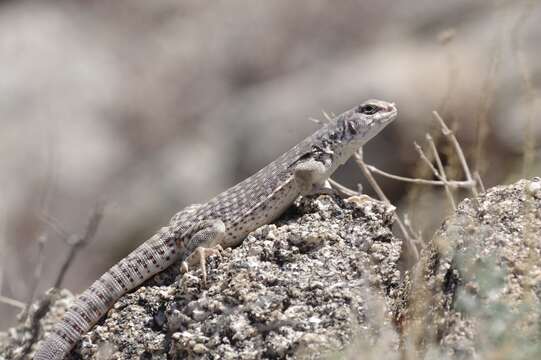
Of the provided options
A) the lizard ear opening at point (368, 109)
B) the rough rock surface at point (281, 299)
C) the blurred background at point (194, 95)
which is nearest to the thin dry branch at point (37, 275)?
the rough rock surface at point (281, 299)

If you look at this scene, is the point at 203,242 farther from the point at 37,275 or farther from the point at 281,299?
the point at 37,275

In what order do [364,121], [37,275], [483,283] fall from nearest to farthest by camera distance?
1. [483,283]
2. [364,121]
3. [37,275]

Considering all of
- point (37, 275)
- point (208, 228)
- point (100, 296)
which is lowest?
point (37, 275)

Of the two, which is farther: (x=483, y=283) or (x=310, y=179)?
(x=310, y=179)

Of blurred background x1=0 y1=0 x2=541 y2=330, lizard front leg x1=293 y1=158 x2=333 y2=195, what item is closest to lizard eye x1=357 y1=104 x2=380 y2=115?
lizard front leg x1=293 y1=158 x2=333 y2=195

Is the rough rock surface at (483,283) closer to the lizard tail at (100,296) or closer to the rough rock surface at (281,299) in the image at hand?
the rough rock surface at (281,299)

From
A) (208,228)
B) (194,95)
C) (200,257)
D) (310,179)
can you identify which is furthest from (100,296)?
(194,95)

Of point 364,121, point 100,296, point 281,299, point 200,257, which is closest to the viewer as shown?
point 281,299
